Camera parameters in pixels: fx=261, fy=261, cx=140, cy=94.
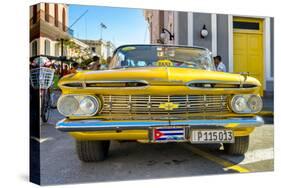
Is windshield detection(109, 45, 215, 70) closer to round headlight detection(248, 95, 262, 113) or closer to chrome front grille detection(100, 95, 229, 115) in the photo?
chrome front grille detection(100, 95, 229, 115)

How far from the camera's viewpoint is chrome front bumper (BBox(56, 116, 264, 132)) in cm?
232

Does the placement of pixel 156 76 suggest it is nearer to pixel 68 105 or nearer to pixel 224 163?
pixel 68 105

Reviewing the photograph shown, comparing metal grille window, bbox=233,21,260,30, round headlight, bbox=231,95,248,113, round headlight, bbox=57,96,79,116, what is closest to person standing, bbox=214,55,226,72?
metal grille window, bbox=233,21,260,30

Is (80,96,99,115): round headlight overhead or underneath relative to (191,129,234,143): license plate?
overhead

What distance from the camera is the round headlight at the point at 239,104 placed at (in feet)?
8.64

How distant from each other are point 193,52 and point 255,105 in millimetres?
1098

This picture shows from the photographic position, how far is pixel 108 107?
8.11 feet

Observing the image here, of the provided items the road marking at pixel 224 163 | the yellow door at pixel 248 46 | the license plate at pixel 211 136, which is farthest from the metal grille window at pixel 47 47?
the yellow door at pixel 248 46

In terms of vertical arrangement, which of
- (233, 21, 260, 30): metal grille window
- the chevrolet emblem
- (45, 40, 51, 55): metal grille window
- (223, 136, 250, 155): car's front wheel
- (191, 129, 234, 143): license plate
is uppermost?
(233, 21, 260, 30): metal grille window

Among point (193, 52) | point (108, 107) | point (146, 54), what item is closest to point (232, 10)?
point (193, 52)

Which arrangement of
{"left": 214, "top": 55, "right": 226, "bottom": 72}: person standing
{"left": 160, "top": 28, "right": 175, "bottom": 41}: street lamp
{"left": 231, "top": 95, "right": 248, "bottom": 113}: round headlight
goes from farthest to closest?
{"left": 160, "top": 28, "right": 175, "bottom": 41}: street lamp < {"left": 214, "top": 55, "right": 226, "bottom": 72}: person standing < {"left": 231, "top": 95, "right": 248, "bottom": 113}: round headlight

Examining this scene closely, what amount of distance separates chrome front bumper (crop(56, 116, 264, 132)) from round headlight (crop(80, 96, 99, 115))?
0.31 feet

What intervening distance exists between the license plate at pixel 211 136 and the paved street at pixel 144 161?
2.06 feet
